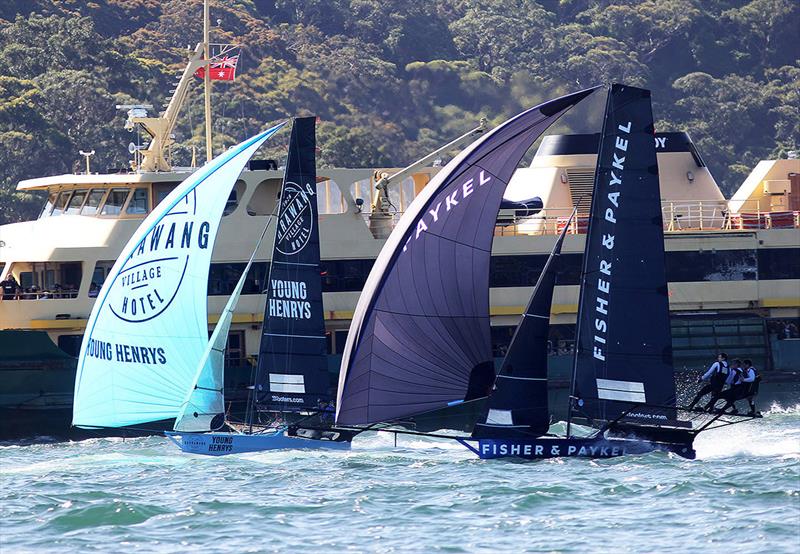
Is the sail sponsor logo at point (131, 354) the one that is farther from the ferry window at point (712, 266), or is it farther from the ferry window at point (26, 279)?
the ferry window at point (712, 266)

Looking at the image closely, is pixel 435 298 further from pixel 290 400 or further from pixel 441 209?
pixel 290 400

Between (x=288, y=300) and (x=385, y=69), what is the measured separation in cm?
4652

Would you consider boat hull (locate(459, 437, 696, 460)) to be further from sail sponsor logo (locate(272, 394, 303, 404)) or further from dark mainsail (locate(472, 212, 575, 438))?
sail sponsor logo (locate(272, 394, 303, 404))

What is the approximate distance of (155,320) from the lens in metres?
22.4

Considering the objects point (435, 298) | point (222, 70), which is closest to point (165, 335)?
point (435, 298)

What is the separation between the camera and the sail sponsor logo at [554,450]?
20328 mm

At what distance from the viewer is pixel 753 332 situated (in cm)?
2825

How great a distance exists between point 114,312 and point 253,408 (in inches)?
101

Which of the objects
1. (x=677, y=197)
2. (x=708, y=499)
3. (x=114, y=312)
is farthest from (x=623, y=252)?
(x=677, y=197)

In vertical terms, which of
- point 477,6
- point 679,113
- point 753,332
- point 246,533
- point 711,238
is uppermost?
point 477,6

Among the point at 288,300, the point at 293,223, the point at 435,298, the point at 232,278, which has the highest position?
the point at 293,223

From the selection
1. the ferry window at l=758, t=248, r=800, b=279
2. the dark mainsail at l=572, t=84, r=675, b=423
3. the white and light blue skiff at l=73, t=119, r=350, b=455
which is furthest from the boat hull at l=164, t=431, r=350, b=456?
the ferry window at l=758, t=248, r=800, b=279

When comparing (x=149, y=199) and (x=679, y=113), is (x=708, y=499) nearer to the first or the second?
(x=149, y=199)

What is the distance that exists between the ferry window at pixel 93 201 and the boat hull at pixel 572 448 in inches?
394
